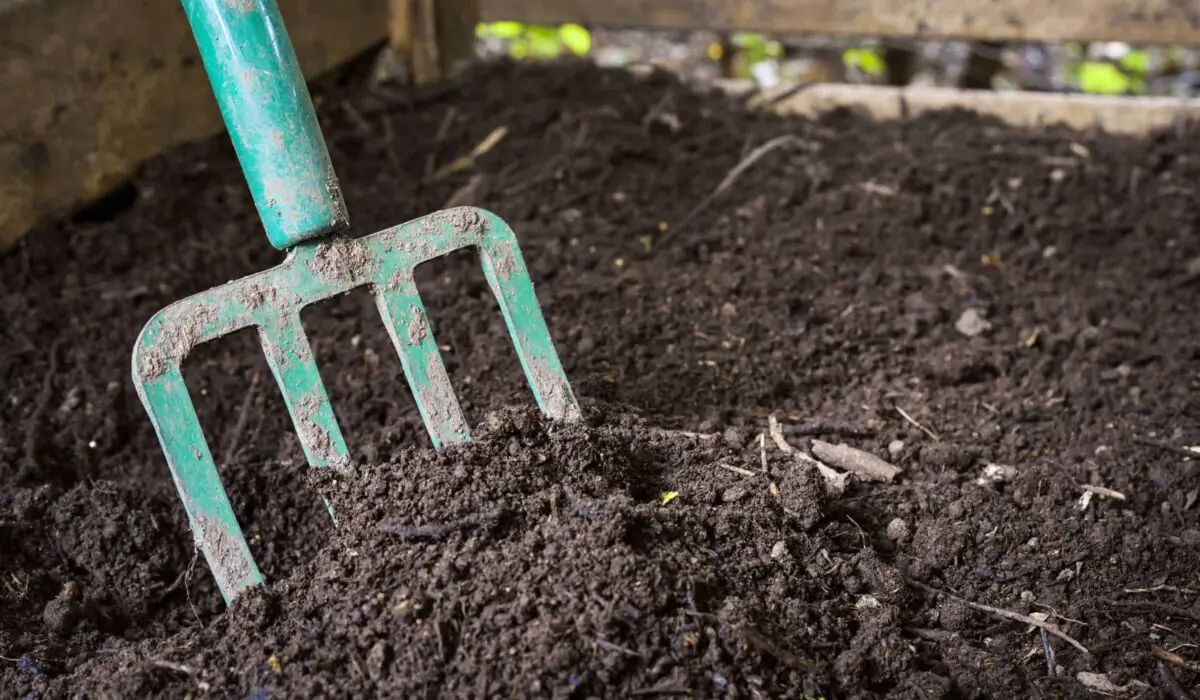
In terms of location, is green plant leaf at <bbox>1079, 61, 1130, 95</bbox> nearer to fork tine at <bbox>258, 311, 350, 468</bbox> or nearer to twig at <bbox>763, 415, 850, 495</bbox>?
twig at <bbox>763, 415, 850, 495</bbox>

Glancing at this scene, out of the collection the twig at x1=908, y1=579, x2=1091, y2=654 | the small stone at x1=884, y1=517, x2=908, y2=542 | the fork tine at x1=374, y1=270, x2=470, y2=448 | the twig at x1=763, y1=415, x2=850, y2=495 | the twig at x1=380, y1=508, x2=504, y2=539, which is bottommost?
the twig at x1=908, y1=579, x2=1091, y2=654

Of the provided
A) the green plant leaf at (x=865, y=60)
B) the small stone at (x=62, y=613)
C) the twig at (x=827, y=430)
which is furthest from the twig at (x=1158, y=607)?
the green plant leaf at (x=865, y=60)

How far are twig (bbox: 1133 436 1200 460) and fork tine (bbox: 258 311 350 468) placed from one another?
1500 millimetres

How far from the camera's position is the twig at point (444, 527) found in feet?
5.16

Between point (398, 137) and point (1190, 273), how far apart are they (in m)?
2.10

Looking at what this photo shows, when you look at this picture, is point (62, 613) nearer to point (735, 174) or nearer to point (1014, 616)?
point (1014, 616)

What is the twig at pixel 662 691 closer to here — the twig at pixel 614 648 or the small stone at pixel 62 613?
the twig at pixel 614 648

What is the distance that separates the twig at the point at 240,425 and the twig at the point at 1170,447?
173cm

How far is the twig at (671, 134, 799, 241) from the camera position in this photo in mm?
2771

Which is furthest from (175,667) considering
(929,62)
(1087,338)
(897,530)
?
(929,62)

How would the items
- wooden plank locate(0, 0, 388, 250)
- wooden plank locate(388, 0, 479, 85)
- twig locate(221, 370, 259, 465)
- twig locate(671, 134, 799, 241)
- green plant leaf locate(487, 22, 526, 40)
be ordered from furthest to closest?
green plant leaf locate(487, 22, 526, 40) → wooden plank locate(388, 0, 479, 85) → twig locate(671, 134, 799, 241) → wooden plank locate(0, 0, 388, 250) → twig locate(221, 370, 259, 465)

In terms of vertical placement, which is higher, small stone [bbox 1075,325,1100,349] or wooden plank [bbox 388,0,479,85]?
wooden plank [bbox 388,0,479,85]

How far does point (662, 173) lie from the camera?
295cm

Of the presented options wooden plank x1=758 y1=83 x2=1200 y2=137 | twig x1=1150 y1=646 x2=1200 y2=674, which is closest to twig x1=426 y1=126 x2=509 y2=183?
wooden plank x1=758 y1=83 x2=1200 y2=137
